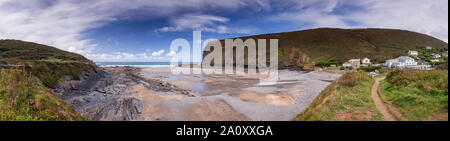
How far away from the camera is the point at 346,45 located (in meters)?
75.9

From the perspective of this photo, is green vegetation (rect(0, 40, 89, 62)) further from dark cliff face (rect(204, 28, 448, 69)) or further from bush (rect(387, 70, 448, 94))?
dark cliff face (rect(204, 28, 448, 69))

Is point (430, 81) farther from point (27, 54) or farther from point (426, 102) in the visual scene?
point (27, 54)

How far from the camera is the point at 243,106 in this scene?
41.5 feet

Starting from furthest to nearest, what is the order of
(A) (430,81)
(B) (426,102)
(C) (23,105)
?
(A) (430,81) < (B) (426,102) < (C) (23,105)

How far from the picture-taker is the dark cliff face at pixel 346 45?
66.1 meters

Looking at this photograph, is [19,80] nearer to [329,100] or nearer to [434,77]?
[329,100]

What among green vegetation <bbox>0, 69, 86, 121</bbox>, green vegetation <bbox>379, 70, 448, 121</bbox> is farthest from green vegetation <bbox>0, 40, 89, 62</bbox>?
green vegetation <bbox>379, 70, 448, 121</bbox>

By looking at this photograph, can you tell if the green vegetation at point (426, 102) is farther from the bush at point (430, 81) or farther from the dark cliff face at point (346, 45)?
the dark cliff face at point (346, 45)

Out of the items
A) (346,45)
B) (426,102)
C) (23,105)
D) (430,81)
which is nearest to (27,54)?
(23,105)

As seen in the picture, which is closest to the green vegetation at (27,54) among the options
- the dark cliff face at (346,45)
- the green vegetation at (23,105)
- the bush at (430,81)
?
the green vegetation at (23,105)

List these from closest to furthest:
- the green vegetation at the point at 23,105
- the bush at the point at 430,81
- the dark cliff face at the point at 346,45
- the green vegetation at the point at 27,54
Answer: the green vegetation at the point at 23,105, the bush at the point at 430,81, the green vegetation at the point at 27,54, the dark cliff face at the point at 346,45

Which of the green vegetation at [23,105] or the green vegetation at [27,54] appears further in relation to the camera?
the green vegetation at [27,54]
